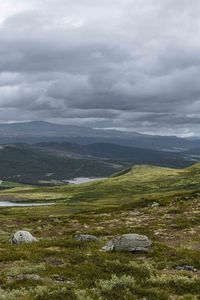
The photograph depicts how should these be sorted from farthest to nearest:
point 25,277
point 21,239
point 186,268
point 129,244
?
point 21,239 < point 129,244 < point 186,268 < point 25,277

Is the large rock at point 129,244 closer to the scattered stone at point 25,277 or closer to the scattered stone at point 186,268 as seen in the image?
the scattered stone at point 186,268

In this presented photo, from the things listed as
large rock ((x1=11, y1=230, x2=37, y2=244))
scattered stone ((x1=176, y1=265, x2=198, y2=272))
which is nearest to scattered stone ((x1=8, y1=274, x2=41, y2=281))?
scattered stone ((x1=176, y1=265, x2=198, y2=272))

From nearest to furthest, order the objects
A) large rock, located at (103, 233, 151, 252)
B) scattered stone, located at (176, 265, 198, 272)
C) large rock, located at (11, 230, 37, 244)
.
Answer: scattered stone, located at (176, 265, 198, 272) → large rock, located at (103, 233, 151, 252) → large rock, located at (11, 230, 37, 244)

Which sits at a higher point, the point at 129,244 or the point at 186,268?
the point at 129,244

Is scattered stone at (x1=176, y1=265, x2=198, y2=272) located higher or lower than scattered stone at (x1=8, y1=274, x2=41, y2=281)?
lower

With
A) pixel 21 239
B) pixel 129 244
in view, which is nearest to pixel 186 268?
pixel 129 244

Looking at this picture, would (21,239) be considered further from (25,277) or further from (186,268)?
(186,268)

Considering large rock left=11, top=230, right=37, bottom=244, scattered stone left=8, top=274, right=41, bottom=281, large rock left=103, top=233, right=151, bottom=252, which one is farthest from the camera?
large rock left=11, top=230, right=37, bottom=244

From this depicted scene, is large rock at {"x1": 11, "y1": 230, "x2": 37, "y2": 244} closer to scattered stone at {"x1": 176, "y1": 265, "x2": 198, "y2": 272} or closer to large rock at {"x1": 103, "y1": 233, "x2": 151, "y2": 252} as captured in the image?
large rock at {"x1": 103, "y1": 233, "x2": 151, "y2": 252}

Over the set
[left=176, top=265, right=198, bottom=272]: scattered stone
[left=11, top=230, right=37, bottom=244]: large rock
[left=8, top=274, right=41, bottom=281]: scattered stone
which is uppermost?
[left=8, top=274, right=41, bottom=281]: scattered stone

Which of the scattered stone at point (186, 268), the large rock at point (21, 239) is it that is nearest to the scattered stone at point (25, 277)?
the scattered stone at point (186, 268)
